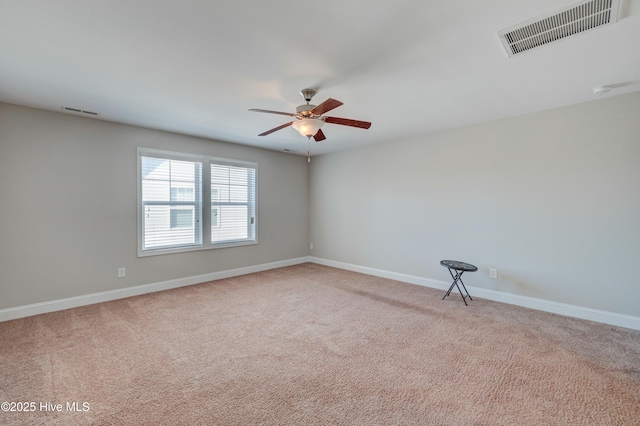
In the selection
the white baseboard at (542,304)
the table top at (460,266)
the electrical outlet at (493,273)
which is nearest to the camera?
the white baseboard at (542,304)

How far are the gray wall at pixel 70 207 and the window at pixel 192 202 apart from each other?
158mm

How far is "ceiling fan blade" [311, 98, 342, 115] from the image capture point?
89.4 inches

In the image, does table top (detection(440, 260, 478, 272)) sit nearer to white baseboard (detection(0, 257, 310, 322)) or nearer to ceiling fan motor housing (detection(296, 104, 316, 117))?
ceiling fan motor housing (detection(296, 104, 316, 117))

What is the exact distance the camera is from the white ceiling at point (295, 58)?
1.70 metres

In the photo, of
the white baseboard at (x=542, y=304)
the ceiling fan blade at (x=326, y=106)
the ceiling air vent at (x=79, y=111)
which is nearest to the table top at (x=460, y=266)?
the white baseboard at (x=542, y=304)

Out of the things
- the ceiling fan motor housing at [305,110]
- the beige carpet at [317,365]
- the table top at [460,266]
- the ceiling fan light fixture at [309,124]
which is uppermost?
the ceiling fan motor housing at [305,110]

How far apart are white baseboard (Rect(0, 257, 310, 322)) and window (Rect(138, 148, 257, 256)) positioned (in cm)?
52

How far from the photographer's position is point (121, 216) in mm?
3936

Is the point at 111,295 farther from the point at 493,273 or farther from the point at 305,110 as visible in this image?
the point at 493,273

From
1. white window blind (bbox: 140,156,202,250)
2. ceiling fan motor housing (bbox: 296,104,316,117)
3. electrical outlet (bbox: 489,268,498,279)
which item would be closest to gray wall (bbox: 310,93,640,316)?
electrical outlet (bbox: 489,268,498,279)

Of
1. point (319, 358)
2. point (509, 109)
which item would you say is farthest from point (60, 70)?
point (509, 109)

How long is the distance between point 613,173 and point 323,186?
14.8 ft

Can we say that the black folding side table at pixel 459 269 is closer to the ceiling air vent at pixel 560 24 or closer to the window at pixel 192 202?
the ceiling air vent at pixel 560 24

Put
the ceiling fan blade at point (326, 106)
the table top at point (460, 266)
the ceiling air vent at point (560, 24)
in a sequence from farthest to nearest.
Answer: the table top at point (460, 266)
the ceiling fan blade at point (326, 106)
the ceiling air vent at point (560, 24)
